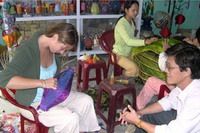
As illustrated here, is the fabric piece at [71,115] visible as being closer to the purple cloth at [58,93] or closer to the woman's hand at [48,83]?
the purple cloth at [58,93]

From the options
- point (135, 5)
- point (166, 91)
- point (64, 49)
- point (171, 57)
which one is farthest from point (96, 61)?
point (171, 57)

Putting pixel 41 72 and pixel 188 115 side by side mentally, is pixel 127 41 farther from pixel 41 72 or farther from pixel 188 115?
pixel 188 115

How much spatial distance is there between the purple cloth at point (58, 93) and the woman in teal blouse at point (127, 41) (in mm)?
1179

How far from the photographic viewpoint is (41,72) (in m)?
1.89

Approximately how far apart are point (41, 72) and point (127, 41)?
4.24ft

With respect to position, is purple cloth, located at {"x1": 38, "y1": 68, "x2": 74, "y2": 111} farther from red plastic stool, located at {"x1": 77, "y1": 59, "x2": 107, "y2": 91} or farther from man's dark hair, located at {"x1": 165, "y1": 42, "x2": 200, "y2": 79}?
red plastic stool, located at {"x1": 77, "y1": 59, "x2": 107, "y2": 91}

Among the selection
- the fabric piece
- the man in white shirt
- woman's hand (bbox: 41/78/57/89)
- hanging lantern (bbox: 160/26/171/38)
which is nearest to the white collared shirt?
the man in white shirt

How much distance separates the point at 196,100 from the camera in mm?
1437

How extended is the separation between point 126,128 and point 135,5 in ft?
4.39

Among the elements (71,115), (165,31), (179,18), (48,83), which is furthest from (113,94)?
(179,18)

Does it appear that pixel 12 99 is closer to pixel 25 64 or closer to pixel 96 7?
pixel 25 64

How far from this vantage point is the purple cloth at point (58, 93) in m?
1.82

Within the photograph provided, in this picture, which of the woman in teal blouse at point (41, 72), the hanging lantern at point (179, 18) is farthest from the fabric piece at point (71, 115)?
the hanging lantern at point (179, 18)

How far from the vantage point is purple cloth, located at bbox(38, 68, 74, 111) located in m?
1.82
